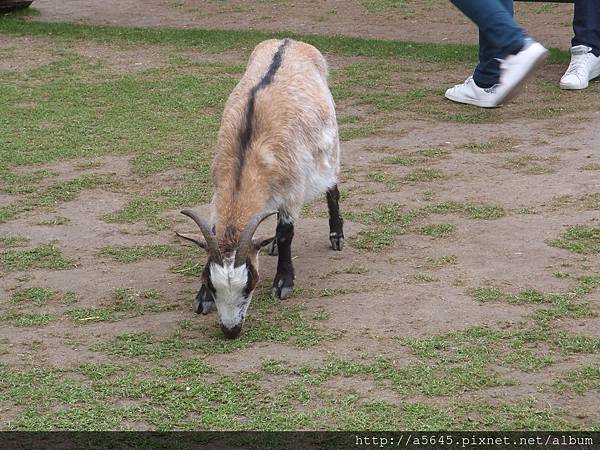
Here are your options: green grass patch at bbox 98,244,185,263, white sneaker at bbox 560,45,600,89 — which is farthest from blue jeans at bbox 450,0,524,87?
white sneaker at bbox 560,45,600,89

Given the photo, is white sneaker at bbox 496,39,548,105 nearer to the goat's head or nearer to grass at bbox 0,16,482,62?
the goat's head

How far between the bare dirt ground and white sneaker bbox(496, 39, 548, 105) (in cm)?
108

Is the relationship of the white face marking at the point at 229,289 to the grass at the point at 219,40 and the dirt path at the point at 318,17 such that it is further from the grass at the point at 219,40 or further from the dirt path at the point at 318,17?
the dirt path at the point at 318,17

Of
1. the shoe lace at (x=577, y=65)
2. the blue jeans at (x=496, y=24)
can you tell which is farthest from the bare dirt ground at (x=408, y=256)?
the blue jeans at (x=496, y=24)

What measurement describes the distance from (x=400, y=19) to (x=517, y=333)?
377 inches

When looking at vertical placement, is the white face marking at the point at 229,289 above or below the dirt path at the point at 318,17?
above

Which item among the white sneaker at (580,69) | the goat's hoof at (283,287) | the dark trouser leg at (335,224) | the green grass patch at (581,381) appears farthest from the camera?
the white sneaker at (580,69)

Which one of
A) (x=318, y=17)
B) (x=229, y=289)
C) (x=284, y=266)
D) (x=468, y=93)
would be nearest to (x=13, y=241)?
(x=284, y=266)

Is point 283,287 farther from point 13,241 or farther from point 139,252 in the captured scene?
point 13,241

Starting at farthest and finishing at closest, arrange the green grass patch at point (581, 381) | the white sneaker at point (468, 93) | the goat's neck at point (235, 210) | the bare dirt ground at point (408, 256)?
the white sneaker at point (468, 93), the goat's neck at point (235, 210), the bare dirt ground at point (408, 256), the green grass patch at point (581, 381)

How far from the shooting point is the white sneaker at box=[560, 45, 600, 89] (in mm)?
10586

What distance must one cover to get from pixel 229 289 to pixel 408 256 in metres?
1.59

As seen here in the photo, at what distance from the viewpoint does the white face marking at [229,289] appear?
541cm

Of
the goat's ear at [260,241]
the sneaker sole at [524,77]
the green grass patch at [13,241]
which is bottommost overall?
the green grass patch at [13,241]
